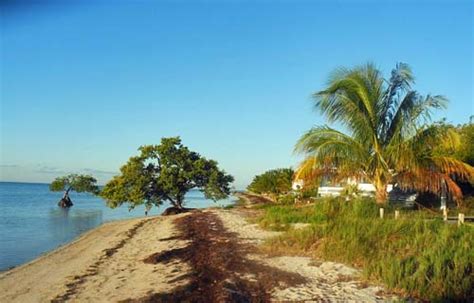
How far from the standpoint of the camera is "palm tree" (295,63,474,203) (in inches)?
662

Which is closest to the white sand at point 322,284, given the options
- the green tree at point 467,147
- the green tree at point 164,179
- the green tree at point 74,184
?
the green tree at point 467,147

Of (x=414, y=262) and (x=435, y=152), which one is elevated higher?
(x=435, y=152)

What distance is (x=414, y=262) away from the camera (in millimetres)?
8539

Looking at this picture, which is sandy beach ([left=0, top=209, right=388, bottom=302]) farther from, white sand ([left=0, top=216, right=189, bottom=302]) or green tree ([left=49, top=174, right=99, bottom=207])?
green tree ([left=49, top=174, right=99, bottom=207])

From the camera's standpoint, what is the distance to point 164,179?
33312 mm

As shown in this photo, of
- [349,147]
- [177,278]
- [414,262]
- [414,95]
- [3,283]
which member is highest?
[414,95]

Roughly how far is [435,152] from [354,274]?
1341 cm

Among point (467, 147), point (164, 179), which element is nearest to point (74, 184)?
point (164, 179)

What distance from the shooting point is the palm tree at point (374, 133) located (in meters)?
16.8

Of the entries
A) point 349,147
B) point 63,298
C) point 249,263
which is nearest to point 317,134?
point 349,147

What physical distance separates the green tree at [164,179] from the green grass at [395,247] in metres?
20.3

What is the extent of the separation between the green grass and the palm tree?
2578mm

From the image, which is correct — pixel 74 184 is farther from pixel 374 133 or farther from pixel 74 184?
pixel 374 133

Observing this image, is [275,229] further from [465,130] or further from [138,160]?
[138,160]
